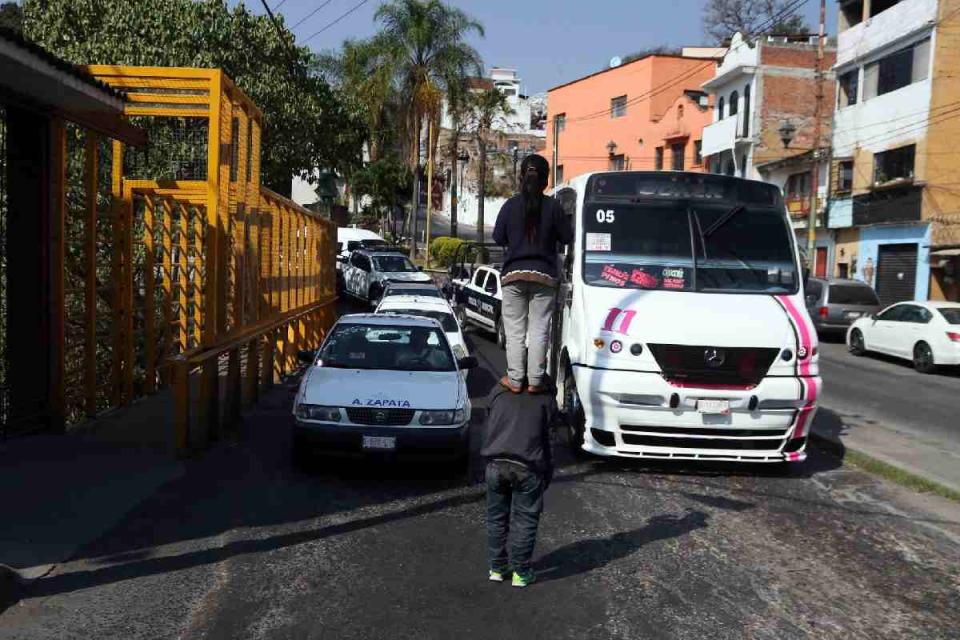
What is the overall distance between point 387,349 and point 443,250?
124 feet

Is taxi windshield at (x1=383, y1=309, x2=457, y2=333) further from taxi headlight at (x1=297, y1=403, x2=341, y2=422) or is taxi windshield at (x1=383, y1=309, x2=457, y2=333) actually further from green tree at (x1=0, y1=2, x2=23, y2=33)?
green tree at (x1=0, y1=2, x2=23, y2=33)

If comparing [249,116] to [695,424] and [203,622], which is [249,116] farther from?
[203,622]

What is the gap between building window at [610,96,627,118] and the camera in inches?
2201

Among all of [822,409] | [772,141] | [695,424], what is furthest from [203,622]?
[772,141]

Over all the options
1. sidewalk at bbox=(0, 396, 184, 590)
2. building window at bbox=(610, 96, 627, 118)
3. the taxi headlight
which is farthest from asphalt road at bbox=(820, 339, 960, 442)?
building window at bbox=(610, 96, 627, 118)

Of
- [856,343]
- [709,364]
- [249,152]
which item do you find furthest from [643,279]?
[856,343]

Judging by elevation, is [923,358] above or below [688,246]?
below

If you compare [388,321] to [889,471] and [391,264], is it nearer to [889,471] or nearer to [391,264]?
[889,471]

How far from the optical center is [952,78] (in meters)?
30.2

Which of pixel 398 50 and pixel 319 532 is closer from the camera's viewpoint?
pixel 319 532

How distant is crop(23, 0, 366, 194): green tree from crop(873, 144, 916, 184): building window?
18331 millimetres

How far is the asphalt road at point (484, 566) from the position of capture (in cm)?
528

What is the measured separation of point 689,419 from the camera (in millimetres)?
8617

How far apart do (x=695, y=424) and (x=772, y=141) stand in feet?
117
